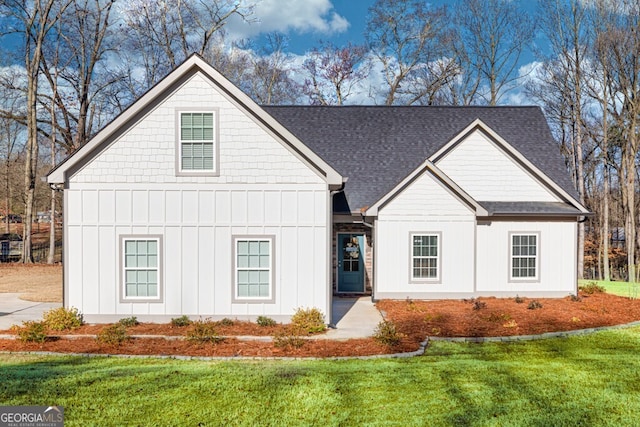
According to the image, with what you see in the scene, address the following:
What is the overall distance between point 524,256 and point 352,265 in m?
6.14

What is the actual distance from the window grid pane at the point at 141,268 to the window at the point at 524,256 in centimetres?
1199

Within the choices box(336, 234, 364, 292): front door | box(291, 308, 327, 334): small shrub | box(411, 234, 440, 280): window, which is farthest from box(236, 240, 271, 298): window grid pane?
box(411, 234, 440, 280): window

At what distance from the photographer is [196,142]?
11.6m

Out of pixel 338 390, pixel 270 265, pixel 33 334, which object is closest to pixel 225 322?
pixel 270 265

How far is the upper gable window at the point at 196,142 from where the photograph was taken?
38.0 ft

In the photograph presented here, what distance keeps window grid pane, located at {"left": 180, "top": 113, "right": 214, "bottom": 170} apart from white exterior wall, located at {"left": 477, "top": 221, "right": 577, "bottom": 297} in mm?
9797

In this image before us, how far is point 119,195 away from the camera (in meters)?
11.5

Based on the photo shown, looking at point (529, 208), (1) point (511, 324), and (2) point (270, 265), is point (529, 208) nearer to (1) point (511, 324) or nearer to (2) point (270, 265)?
(1) point (511, 324)

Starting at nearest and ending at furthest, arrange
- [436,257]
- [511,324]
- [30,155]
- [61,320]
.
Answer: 1. [61,320]
2. [511,324]
3. [436,257]
4. [30,155]

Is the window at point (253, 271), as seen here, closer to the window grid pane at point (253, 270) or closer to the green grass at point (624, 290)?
the window grid pane at point (253, 270)

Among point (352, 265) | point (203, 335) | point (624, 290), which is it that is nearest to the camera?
point (203, 335)

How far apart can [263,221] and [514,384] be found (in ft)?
22.3

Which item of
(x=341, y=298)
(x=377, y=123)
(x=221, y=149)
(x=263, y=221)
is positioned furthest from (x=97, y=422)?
(x=377, y=123)

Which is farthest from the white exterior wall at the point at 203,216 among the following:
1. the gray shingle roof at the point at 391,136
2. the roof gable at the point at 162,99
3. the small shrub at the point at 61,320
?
the gray shingle roof at the point at 391,136
